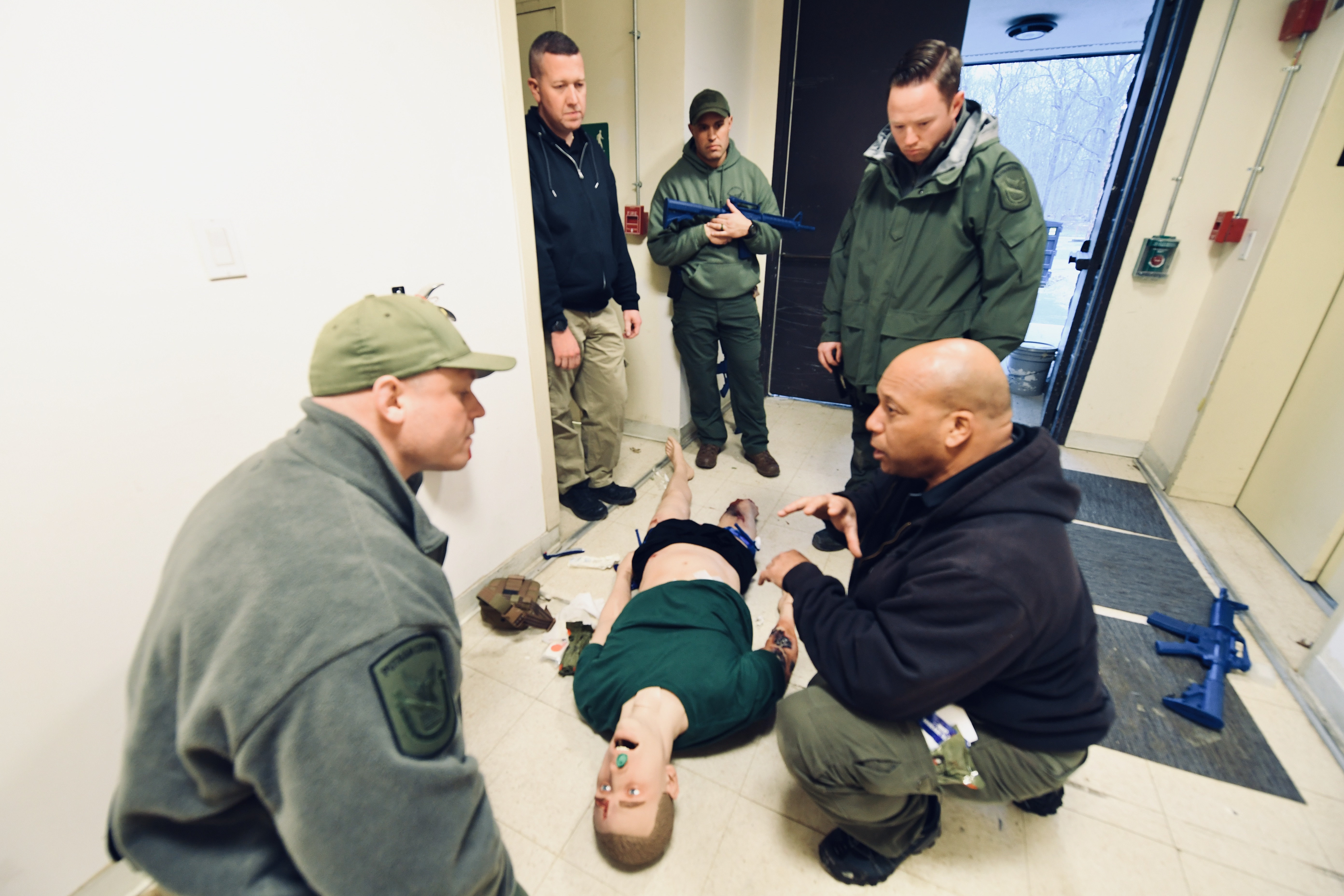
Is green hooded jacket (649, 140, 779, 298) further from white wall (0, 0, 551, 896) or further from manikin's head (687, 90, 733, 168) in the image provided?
white wall (0, 0, 551, 896)

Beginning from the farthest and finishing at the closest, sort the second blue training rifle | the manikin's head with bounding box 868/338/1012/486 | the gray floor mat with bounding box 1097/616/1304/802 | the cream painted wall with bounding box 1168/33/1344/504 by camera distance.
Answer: the second blue training rifle < the cream painted wall with bounding box 1168/33/1344/504 < the gray floor mat with bounding box 1097/616/1304/802 < the manikin's head with bounding box 868/338/1012/486

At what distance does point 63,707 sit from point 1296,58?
4314 millimetres

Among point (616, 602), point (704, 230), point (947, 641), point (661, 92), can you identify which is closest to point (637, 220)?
point (704, 230)

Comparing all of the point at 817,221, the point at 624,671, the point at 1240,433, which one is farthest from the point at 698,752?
the point at 817,221

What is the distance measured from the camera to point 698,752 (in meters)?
1.47

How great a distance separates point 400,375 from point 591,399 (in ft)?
5.58

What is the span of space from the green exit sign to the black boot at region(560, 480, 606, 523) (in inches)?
63.6

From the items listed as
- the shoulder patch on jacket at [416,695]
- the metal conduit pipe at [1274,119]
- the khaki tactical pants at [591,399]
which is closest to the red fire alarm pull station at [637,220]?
the khaki tactical pants at [591,399]

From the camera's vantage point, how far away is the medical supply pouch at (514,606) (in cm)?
181

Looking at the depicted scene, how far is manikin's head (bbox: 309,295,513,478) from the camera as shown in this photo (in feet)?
2.57

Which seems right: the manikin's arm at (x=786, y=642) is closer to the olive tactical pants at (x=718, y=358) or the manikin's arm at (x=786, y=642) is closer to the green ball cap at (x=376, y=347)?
the green ball cap at (x=376, y=347)

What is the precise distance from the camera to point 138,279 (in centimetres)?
101

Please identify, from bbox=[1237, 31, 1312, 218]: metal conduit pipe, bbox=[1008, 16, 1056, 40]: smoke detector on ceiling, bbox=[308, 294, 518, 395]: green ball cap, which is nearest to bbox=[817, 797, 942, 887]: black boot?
bbox=[308, 294, 518, 395]: green ball cap

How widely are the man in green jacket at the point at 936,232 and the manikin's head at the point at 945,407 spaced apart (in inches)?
30.7
